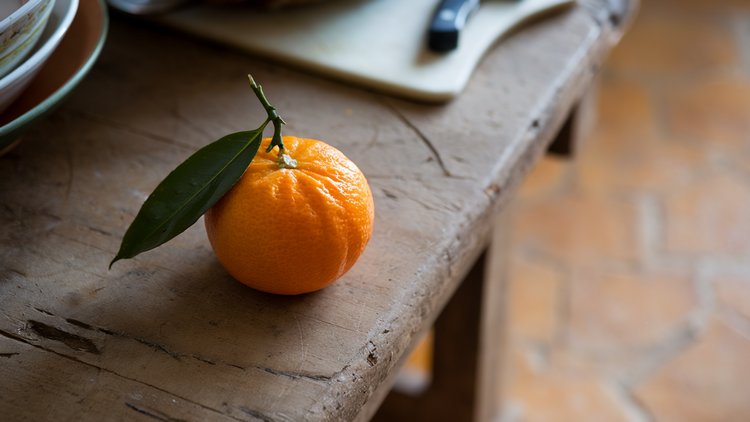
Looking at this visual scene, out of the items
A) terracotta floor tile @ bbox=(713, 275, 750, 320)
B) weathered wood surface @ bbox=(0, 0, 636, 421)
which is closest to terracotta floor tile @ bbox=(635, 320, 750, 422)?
terracotta floor tile @ bbox=(713, 275, 750, 320)

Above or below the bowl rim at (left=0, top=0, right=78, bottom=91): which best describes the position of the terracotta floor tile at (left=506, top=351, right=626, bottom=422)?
below

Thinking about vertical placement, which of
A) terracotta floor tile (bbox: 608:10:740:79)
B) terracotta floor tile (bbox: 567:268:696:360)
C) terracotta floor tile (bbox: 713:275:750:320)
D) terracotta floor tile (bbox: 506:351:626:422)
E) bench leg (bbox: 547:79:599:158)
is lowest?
terracotta floor tile (bbox: 506:351:626:422)

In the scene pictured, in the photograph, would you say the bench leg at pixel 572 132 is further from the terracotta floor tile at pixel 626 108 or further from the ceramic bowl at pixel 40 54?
the terracotta floor tile at pixel 626 108

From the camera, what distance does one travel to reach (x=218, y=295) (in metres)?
0.56

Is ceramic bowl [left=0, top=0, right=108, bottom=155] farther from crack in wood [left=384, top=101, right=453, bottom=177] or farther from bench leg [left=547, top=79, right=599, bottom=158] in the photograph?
bench leg [left=547, top=79, right=599, bottom=158]

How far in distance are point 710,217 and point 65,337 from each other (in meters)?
1.47

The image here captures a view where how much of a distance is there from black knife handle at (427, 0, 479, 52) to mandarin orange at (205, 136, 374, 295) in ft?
0.87

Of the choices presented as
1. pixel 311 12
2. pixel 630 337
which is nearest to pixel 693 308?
pixel 630 337

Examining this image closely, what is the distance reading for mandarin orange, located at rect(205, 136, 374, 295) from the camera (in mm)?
506

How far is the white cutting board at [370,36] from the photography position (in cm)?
75

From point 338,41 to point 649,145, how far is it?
1283 mm

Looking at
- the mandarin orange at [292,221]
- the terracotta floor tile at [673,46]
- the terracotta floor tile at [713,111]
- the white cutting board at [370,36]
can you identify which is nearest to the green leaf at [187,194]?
the mandarin orange at [292,221]

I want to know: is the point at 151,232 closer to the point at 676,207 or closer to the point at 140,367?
the point at 140,367

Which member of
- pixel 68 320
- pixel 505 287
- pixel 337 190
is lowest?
pixel 505 287
